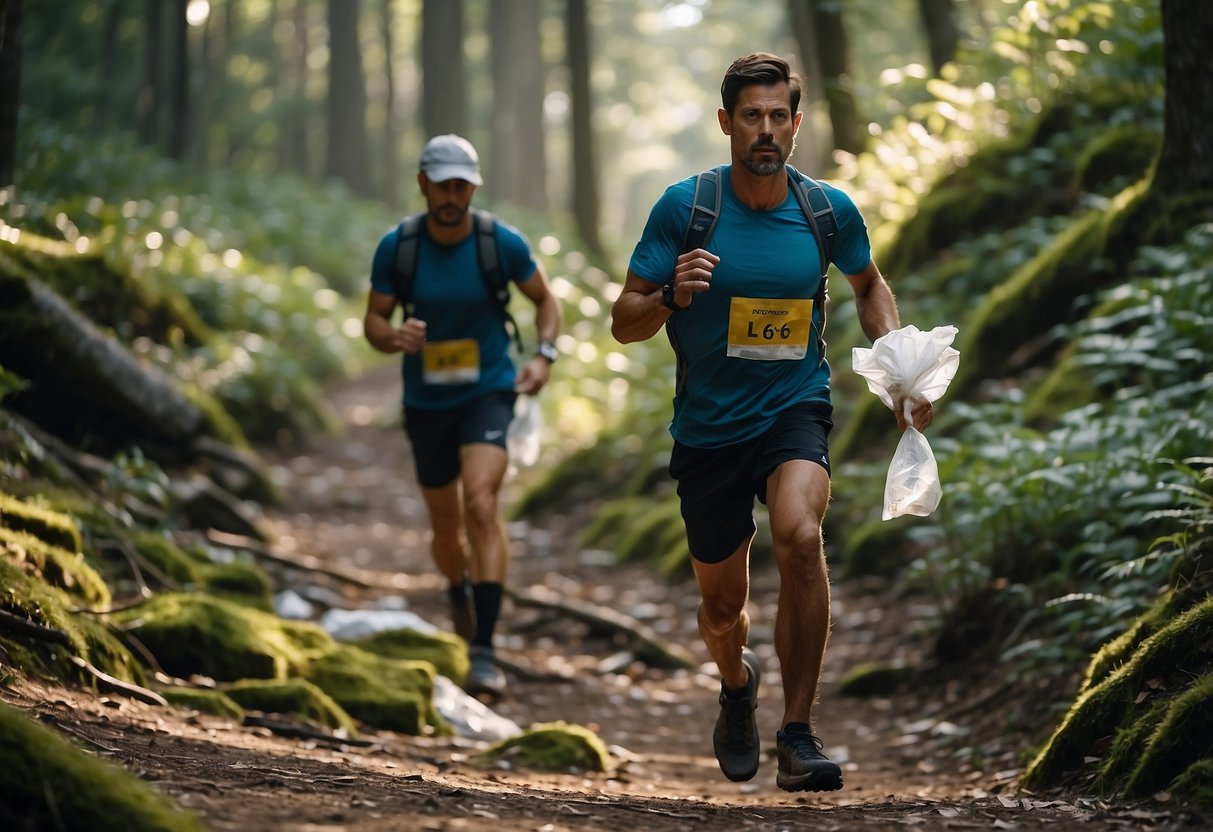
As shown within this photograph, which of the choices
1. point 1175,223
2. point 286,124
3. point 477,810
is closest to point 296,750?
point 477,810

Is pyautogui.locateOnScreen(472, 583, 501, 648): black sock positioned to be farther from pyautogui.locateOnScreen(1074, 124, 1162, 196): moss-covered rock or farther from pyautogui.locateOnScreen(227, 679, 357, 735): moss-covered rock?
pyautogui.locateOnScreen(1074, 124, 1162, 196): moss-covered rock

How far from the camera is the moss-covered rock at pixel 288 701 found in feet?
20.0

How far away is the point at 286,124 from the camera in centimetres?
4684

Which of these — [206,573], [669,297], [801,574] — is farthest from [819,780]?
[206,573]

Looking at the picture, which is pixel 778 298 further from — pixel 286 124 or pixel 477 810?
pixel 286 124

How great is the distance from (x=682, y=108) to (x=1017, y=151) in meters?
59.6

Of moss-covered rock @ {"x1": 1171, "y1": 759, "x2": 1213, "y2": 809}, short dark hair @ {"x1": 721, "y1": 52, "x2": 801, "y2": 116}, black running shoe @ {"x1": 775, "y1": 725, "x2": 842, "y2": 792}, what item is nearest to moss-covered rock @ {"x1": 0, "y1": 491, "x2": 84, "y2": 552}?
black running shoe @ {"x1": 775, "y1": 725, "x2": 842, "y2": 792}

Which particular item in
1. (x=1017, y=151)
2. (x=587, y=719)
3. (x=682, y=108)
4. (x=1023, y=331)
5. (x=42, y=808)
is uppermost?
(x=682, y=108)

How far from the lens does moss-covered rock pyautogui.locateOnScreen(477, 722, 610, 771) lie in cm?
609

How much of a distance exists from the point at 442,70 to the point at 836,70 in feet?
58.0

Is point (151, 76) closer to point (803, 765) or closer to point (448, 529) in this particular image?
point (448, 529)

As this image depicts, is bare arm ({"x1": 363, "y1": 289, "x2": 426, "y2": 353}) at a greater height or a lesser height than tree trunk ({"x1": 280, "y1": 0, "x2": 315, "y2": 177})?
lesser

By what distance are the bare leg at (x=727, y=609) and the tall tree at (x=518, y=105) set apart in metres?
30.9

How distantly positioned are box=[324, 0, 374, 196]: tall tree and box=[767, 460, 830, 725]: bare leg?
A: 102 feet
